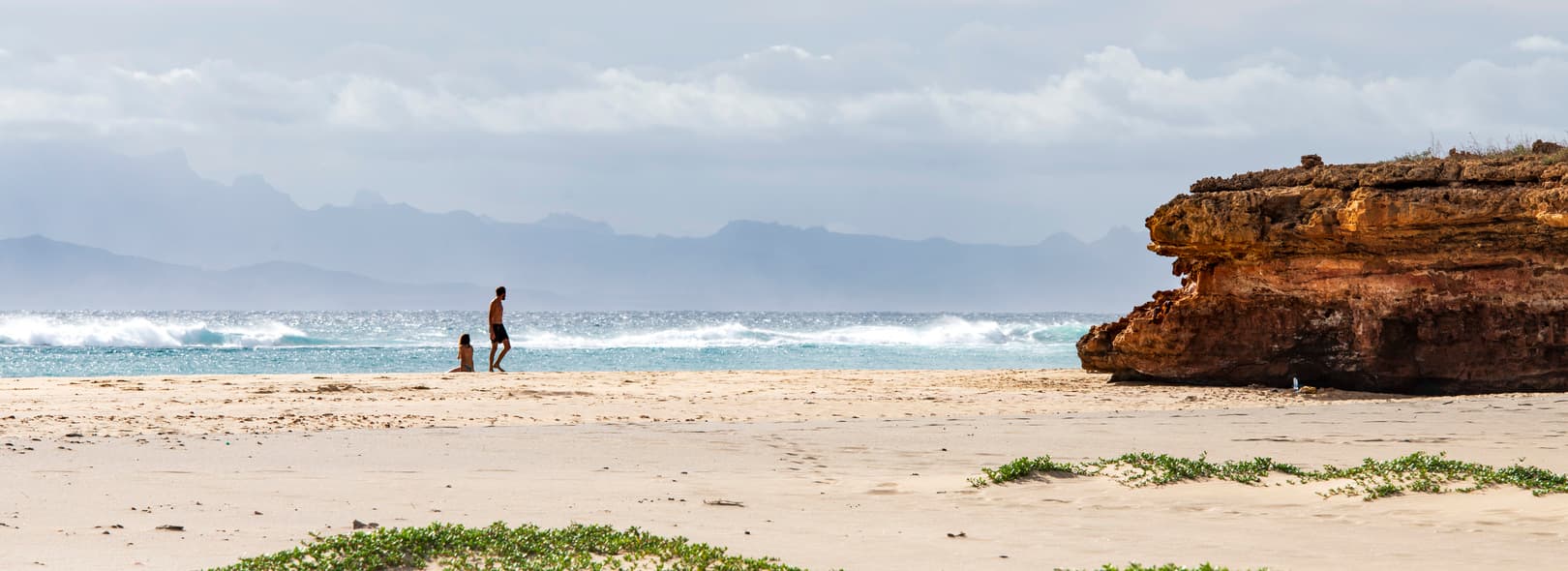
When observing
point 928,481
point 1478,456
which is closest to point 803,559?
point 928,481

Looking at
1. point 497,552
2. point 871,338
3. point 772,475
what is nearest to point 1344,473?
point 772,475

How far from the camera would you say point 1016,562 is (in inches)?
205

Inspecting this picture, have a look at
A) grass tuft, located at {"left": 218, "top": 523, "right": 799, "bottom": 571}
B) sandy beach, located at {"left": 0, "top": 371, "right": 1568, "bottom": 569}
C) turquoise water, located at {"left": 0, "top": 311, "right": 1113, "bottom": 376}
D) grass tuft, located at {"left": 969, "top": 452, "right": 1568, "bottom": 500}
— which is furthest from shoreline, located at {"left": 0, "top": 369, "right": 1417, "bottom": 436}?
turquoise water, located at {"left": 0, "top": 311, "right": 1113, "bottom": 376}

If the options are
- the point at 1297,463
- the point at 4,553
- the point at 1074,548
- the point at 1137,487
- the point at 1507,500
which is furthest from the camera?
the point at 1297,463

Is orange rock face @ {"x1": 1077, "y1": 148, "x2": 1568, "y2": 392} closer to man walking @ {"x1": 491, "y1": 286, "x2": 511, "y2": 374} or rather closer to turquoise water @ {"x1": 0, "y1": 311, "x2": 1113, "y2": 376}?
man walking @ {"x1": 491, "y1": 286, "x2": 511, "y2": 374}

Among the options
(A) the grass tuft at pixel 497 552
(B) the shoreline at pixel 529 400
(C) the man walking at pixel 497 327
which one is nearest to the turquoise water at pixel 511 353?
(C) the man walking at pixel 497 327

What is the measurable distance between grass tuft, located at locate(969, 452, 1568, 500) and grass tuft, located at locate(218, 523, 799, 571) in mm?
2735

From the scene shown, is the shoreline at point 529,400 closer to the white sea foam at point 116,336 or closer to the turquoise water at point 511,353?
the turquoise water at point 511,353

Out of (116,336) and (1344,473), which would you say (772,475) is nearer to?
(1344,473)

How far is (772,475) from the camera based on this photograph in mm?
7980

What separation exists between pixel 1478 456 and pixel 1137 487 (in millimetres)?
3169

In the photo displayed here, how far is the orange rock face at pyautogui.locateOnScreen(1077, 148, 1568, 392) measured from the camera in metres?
14.1

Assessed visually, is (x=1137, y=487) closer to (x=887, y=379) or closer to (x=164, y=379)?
(x=887, y=379)

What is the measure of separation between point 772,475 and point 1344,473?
11.8 ft
